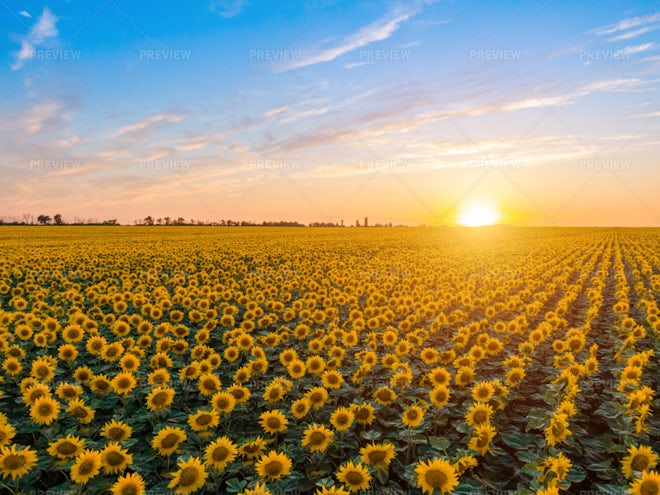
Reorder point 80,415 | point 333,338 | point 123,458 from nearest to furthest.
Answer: point 123,458 → point 80,415 → point 333,338

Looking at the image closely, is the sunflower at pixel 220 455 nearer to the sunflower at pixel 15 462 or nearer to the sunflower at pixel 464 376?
the sunflower at pixel 15 462

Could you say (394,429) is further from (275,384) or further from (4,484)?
(4,484)

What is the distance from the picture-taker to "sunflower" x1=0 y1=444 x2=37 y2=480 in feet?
12.9

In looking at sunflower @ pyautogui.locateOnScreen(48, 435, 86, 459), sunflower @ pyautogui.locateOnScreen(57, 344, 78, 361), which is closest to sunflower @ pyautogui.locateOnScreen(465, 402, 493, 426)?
sunflower @ pyautogui.locateOnScreen(48, 435, 86, 459)

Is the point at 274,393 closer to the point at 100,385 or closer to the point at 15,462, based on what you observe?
the point at 100,385

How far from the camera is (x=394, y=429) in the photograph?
5.61 meters

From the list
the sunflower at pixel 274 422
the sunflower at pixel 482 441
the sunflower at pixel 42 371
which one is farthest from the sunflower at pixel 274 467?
the sunflower at pixel 42 371

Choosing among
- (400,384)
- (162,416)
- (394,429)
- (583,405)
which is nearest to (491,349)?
(583,405)

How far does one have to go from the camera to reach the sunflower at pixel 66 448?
4258 millimetres

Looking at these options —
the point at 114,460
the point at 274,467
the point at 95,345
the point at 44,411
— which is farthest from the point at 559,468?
the point at 95,345

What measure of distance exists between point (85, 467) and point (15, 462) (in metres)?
0.70

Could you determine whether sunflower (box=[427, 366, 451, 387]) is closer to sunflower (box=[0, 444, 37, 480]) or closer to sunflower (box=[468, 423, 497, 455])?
sunflower (box=[468, 423, 497, 455])

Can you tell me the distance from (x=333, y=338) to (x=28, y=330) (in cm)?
614

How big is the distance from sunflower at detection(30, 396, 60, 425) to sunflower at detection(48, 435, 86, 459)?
2.47ft
